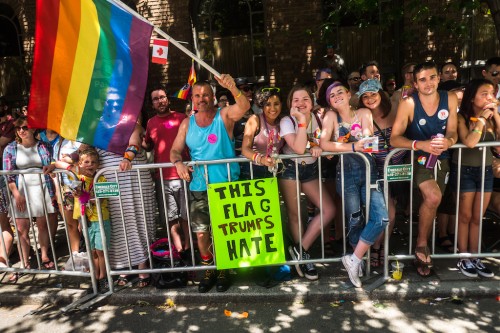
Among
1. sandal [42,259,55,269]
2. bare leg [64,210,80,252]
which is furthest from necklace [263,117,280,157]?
sandal [42,259,55,269]

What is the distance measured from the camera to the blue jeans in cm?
406

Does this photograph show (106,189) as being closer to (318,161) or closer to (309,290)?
(318,161)

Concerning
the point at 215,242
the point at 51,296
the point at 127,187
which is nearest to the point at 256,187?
the point at 215,242

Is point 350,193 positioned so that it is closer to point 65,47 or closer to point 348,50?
point 65,47

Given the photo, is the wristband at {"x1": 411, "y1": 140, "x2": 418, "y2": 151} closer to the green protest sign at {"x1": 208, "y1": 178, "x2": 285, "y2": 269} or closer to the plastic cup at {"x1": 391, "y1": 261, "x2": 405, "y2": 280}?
the plastic cup at {"x1": 391, "y1": 261, "x2": 405, "y2": 280}

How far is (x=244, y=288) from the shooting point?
14.3ft

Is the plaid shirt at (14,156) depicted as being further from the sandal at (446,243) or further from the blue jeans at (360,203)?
the sandal at (446,243)

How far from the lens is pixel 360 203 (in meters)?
4.20

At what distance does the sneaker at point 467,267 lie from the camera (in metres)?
4.21

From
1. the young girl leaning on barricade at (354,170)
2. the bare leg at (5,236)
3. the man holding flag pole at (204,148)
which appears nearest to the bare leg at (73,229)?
the bare leg at (5,236)

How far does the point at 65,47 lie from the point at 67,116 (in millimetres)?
620

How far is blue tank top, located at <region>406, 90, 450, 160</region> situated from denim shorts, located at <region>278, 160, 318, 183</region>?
3.47 ft

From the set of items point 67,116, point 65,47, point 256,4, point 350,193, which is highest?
point 256,4

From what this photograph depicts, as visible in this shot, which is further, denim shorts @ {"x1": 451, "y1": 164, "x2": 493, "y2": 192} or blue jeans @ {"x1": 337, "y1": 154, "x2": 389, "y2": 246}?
denim shorts @ {"x1": 451, "y1": 164, "x2": 493, "y2": 192}
